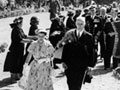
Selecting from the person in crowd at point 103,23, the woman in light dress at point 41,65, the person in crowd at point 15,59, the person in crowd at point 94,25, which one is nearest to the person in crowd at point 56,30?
the person in crowd at point 94,25

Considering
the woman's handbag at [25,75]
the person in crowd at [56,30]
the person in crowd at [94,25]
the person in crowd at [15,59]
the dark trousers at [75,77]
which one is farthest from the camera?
the person in crowd at [94,25]

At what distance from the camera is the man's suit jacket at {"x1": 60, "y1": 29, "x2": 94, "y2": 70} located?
26.5ft

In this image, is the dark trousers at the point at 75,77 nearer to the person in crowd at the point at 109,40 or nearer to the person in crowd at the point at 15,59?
the person in crowd at the point at 15,59

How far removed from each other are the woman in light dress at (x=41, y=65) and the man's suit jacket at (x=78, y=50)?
15.5 inches

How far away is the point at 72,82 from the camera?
839 cm

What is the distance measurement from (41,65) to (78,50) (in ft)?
2.93

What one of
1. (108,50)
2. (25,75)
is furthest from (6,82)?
(108,50)

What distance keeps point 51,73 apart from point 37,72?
0.97 ft

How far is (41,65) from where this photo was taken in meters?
8.42

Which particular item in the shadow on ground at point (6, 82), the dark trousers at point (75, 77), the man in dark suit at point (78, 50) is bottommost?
the shadow on ground at point (6, 82)

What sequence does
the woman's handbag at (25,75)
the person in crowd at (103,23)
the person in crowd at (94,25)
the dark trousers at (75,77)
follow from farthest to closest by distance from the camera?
the person in crowd at (94,25), the person in crowd at (103,23), the woman's handbag at (25,75), the dark trousers at (75,77)

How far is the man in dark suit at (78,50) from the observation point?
8.07 metres

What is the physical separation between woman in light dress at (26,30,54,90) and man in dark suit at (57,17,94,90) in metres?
0.38

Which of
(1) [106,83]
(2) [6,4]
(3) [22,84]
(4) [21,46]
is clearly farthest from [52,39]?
(2) [6,4]
